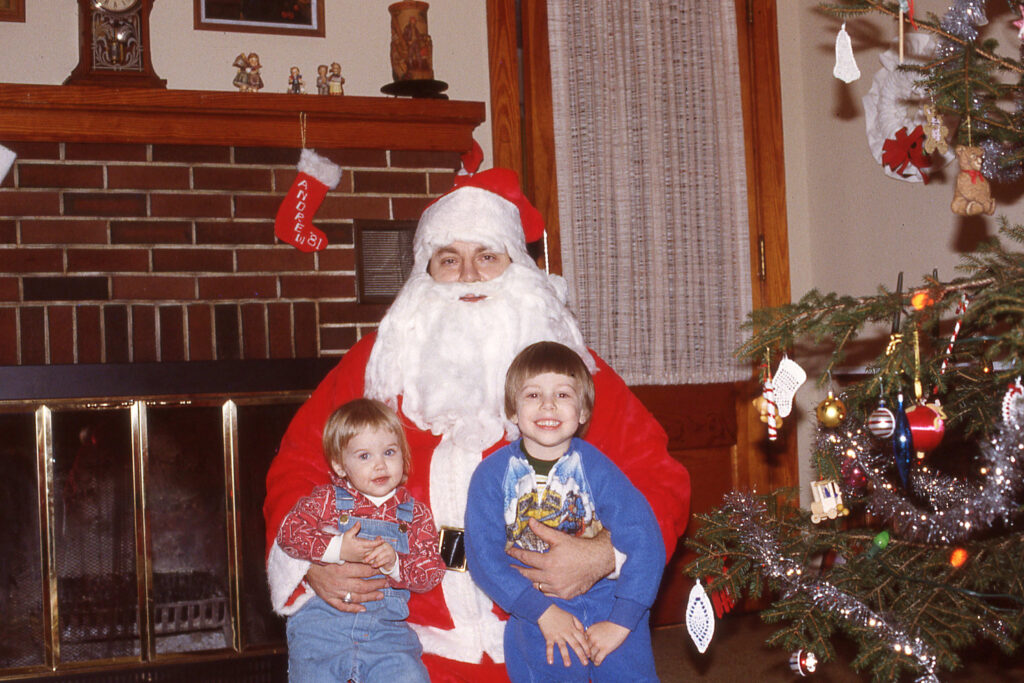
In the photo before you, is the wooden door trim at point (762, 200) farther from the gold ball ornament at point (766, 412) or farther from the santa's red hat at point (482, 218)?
the gold ball ornament at point (766, 412)

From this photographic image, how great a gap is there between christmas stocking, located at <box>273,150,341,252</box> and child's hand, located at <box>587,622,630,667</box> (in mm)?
1635

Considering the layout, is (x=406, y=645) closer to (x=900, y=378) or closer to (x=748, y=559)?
(x=748, y=559)

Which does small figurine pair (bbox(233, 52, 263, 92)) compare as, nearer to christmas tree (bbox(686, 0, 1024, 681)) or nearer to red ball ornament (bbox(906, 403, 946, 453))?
Answer: christmas tree (bbox(686, 0, 1024, 681))

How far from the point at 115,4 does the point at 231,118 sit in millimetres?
441

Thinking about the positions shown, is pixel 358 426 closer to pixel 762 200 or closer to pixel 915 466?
pixel 915 466

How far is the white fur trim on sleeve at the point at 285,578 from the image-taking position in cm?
195

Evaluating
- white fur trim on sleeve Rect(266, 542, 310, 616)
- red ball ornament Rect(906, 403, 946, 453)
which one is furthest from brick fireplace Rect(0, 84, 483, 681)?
red ball ornament Rect(906, 403, 946, 453)

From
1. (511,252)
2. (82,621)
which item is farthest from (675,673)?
(82,621)

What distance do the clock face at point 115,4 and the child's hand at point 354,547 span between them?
5.85 ft

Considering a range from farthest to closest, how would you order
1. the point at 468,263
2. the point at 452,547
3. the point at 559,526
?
the point at 468,263 → the point at 452,547 → the point at 559,526

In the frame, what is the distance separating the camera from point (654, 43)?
353 cm

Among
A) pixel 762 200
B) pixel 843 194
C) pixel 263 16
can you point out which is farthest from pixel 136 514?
pixel 843 194

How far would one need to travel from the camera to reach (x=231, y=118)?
2.87 metres

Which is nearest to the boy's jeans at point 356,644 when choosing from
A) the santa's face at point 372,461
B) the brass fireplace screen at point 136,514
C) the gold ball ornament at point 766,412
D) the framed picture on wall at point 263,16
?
the santa's face at point 372,461
